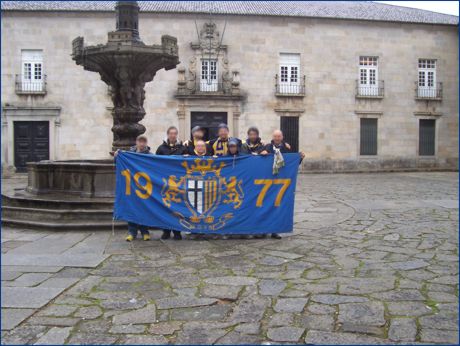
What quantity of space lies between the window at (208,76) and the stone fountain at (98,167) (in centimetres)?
1478

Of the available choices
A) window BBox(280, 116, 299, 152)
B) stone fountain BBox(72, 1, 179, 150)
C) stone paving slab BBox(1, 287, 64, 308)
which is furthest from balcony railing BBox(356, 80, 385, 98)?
stone paving slab BBox(1, 287, 64, 308)

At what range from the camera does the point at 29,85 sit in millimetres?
24125

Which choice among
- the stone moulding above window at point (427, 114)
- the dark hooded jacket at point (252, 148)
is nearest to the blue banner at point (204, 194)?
the dark hooded jacket at point (252, 148)

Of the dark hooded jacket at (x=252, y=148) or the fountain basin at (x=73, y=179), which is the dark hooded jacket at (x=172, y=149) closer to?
the dark hooded jacket at (x=252, y=148)

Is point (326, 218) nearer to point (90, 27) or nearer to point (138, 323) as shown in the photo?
point (138, 323)

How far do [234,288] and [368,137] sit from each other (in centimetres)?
2308

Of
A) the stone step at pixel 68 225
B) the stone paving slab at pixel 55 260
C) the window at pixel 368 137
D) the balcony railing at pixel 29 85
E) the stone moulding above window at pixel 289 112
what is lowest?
the stone paving slab at pixel 55 260

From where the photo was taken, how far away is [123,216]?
698cm

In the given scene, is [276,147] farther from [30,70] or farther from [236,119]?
[30,70]

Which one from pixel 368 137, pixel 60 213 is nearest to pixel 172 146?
pixel 60 213

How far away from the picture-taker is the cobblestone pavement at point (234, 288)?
3615 mm

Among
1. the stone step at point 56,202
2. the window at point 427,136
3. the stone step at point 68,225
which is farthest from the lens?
the window at point 427,136

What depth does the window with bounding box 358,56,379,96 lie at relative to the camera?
26141 millimetres

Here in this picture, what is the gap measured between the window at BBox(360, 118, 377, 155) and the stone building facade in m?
0.06
